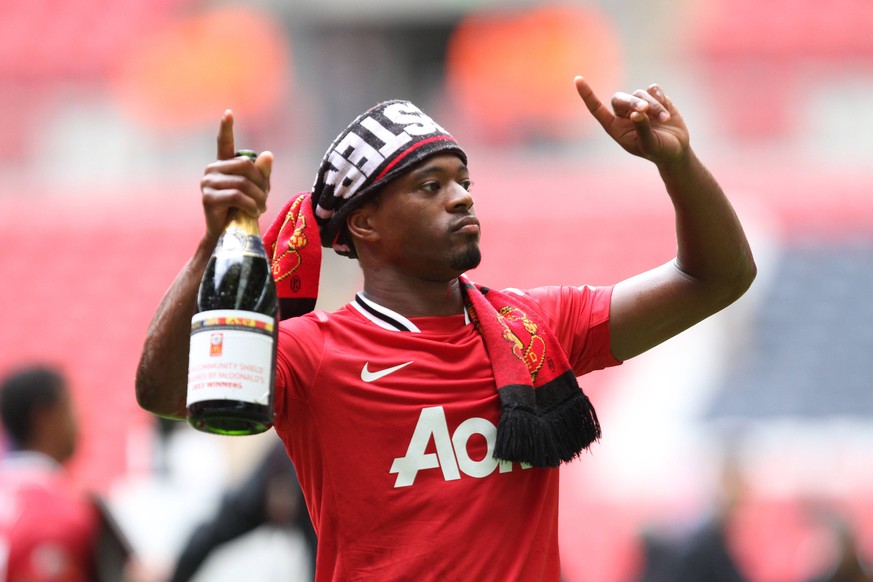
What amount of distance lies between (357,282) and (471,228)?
894 centimetres

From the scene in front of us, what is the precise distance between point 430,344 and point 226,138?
66 centimetres

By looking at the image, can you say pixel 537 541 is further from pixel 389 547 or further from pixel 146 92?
pixel 146 92

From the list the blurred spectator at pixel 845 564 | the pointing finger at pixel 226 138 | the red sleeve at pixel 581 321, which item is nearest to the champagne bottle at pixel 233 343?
the pointing finger at pixel 226 138

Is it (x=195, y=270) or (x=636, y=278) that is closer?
(x=195, y=270)

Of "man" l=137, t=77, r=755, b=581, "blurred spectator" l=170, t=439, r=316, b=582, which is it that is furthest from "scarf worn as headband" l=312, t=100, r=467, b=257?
"blurred spectator" l=170, t=439, r=316, b=582

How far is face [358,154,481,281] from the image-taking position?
301 cm

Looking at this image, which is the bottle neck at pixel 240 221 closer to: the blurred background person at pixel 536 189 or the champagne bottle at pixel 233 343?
the champagne bottle at pixel 233 343

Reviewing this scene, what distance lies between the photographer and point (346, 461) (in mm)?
2877

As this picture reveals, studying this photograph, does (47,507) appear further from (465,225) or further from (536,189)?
(536,189)

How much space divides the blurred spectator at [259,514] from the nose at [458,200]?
2767 mm

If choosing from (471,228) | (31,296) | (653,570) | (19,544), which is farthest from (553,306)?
(31,296)

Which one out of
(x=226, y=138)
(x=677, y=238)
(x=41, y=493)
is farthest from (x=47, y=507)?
(x=677, y=238)

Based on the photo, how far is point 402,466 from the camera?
2.87 metres

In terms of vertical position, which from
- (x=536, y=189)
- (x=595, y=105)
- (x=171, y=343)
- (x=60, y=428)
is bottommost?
(x=60, y=428)
